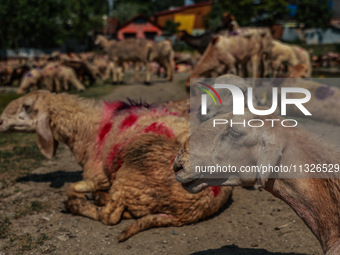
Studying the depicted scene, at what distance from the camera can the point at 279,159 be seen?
2646mm

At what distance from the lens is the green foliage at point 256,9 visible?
4591cm

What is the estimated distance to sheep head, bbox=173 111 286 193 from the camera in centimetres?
267

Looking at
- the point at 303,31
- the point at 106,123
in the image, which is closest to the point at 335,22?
the point at 303,31

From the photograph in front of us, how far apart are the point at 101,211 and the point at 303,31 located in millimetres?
60048

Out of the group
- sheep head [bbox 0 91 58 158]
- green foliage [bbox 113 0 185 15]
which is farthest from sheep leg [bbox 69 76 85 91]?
green foliage [bbox 113 0 185 15]

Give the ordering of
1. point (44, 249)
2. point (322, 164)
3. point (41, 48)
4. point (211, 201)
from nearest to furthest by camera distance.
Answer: point (322, 164) < point (44, 249) < point (211, 201) < point (41, 48)

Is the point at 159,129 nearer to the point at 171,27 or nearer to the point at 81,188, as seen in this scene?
the point at 81,188

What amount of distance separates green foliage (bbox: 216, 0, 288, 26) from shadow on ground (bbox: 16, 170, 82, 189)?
43.1m

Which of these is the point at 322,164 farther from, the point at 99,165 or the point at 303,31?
the point at 303,31

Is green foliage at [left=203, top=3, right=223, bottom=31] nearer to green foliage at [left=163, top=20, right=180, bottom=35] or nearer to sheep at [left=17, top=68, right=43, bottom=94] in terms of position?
green foliage at [left=163, top=20, right=180, bottom=35]

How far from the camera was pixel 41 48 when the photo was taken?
55.2 metres

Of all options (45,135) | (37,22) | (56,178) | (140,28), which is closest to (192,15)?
(140,28)

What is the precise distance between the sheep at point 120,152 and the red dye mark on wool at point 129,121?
1 cm

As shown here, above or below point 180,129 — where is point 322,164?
above
